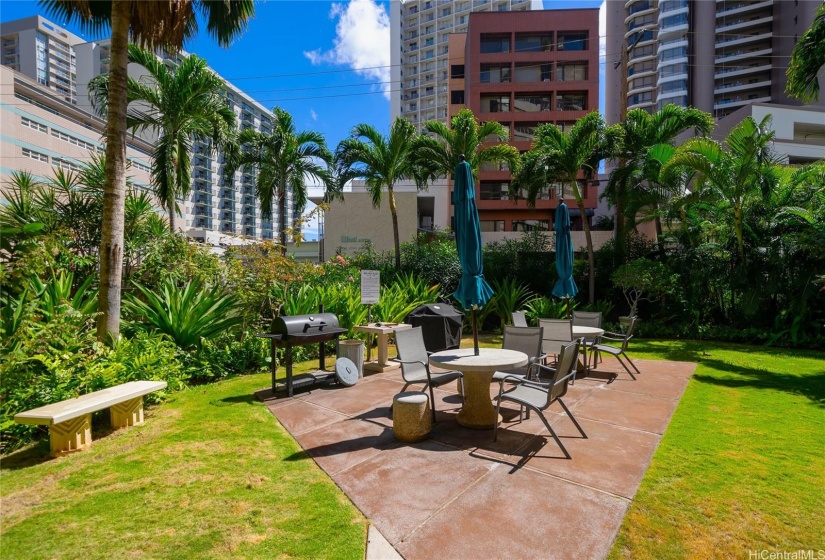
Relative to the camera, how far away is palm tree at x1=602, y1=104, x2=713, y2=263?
1412 cm

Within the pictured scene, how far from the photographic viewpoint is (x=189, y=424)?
5152 millimetres

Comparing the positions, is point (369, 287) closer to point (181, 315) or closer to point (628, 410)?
point (181, 315)

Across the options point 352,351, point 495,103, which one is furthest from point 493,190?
point 352,351

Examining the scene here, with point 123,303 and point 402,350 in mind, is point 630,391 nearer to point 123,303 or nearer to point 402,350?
point 402,350

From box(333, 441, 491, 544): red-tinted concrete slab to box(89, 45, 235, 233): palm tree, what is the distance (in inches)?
391

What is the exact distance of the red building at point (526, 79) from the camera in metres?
37.7

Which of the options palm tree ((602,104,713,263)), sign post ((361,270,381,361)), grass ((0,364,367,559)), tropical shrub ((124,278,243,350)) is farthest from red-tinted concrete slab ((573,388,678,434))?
palm tree ((602,104,713,263))

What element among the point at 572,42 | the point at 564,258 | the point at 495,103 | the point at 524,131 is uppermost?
the point at 572,42

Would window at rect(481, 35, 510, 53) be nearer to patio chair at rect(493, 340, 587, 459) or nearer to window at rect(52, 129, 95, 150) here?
window at rect(52, 129, 95, 150)

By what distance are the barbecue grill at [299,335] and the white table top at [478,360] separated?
92.3 inches

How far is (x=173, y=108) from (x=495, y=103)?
109ft

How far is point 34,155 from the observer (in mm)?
42625

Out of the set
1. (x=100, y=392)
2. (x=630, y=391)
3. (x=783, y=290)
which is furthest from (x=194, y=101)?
(x=783, y=290)

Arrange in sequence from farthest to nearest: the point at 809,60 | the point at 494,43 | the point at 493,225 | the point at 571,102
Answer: the point at 494,43 < the point at 493,225 < the point at 571,102 < the point at 809,60
